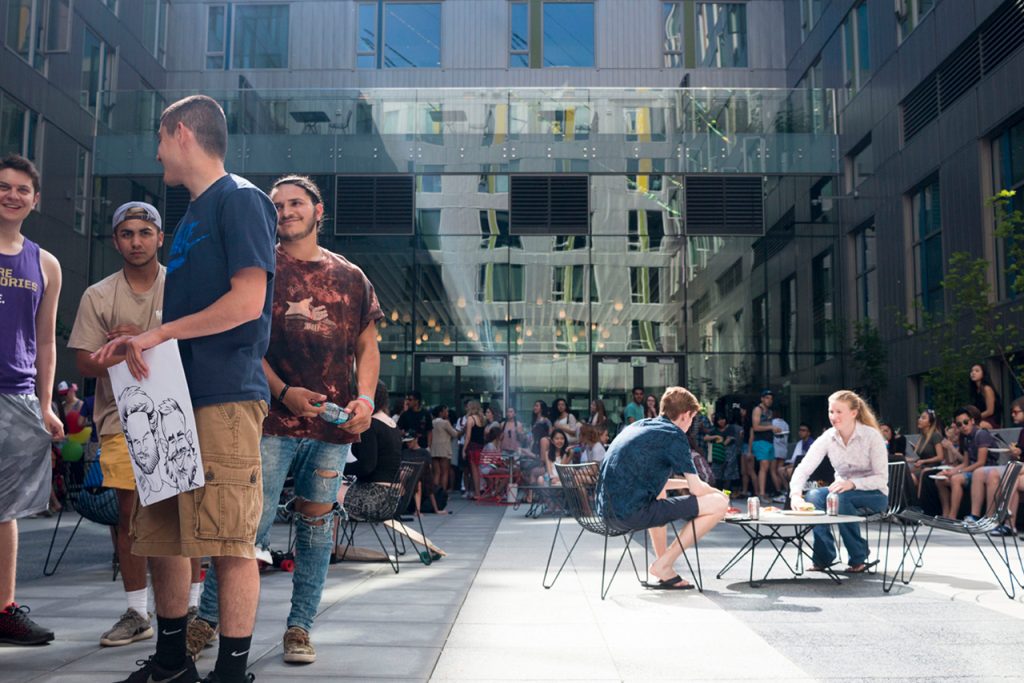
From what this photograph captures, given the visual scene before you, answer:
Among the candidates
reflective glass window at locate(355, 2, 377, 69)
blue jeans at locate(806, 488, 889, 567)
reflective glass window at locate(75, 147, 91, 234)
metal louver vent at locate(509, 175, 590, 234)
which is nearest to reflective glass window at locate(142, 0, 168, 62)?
reflective glass window at locate(355, 2, 377, 69)

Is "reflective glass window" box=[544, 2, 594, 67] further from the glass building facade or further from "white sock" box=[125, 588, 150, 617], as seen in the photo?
"white sock" box=[125, 588, 150, 617]

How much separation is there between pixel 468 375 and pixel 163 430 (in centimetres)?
1875

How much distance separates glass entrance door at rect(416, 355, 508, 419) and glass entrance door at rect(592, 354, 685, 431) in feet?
6.21

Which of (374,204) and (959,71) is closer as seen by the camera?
(959,71)

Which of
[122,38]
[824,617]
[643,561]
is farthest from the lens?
[122,38]

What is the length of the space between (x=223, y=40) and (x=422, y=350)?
34.4ft

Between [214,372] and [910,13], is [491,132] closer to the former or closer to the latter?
[910,13]

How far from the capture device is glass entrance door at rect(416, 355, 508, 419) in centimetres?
2188

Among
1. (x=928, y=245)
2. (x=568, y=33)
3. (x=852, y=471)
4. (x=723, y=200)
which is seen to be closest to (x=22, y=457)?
(x=852, y=471)

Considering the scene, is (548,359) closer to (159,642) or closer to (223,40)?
(223,40)

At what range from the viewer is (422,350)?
71.8ft

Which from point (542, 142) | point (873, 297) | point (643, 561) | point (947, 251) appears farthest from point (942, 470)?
point (542, 142)

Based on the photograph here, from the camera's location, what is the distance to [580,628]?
5.09 meters

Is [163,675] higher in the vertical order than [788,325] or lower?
lower
